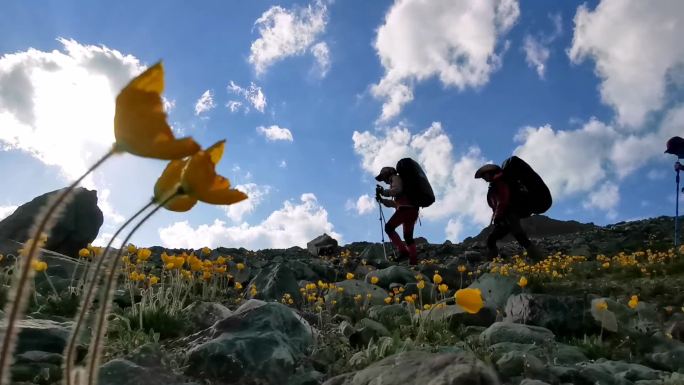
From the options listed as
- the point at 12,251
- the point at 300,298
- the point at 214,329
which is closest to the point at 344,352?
the point at 214,329

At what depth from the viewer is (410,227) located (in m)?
16.5

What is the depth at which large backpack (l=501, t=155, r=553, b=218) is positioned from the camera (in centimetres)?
1678

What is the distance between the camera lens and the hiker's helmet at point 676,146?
19.0 meters

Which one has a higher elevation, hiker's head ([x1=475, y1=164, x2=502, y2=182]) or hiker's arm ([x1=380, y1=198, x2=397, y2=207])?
hiker's head ([x1=475, y1=164, x2=502, y2=182])

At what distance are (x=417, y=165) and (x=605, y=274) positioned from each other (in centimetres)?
628

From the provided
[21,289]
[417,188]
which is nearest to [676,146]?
[417,188]

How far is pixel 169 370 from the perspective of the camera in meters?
4.18

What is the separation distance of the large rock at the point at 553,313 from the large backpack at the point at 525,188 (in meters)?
9.80

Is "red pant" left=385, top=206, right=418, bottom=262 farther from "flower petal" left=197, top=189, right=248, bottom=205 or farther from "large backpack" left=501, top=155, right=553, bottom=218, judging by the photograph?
"flower petal" left=197, top=189, right=248, bottom=205

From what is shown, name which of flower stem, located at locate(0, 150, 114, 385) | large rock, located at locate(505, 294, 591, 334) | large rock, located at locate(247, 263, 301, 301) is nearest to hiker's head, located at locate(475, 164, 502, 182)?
large rock, located at locate(505, 294, 591, 334)

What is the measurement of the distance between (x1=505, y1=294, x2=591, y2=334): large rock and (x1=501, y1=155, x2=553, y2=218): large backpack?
980 cm

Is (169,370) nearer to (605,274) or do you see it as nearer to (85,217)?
(85,217)

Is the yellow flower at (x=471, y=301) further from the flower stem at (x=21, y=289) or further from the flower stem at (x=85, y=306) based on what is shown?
the flower stem at (x=21, y=289)

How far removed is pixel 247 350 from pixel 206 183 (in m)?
3.12
